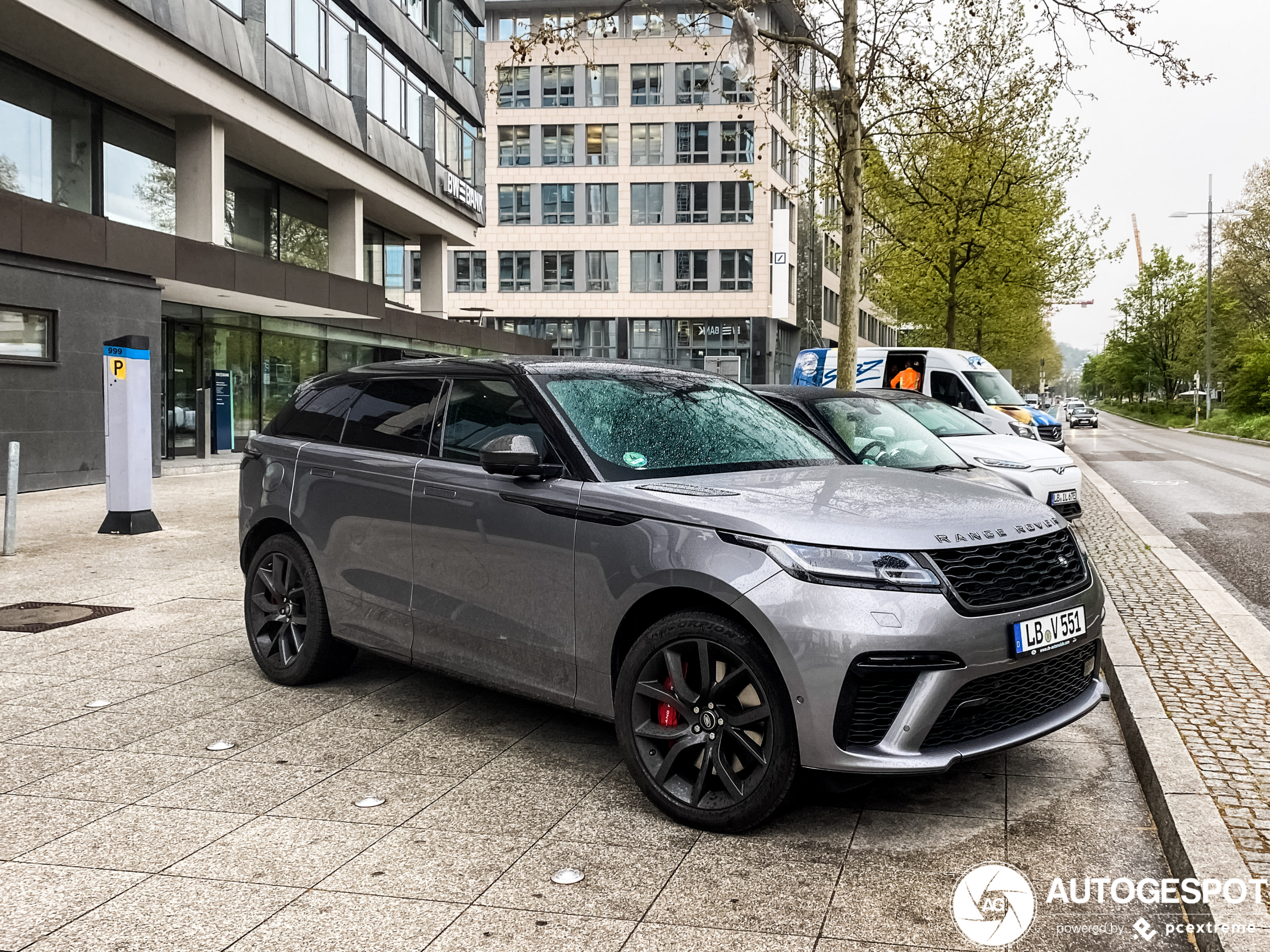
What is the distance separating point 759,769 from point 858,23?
39.9 ft

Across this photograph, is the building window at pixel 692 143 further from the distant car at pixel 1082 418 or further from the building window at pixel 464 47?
the distant car at pixel 1082 418

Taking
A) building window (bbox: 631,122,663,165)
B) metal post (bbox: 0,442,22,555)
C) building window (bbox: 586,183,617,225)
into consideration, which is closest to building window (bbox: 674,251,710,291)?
building window (bbox: 586,183,617,225)

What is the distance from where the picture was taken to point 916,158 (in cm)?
2902

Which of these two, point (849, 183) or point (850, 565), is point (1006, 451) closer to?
point (849, 183)

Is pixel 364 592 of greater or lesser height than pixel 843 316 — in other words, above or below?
below

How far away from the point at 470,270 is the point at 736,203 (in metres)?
14.6

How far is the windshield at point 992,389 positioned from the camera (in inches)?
804

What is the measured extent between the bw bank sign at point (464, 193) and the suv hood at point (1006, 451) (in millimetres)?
26001

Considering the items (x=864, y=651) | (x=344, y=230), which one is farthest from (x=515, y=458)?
(x=344, y=230)

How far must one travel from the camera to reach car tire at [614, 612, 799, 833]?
12.2 feet

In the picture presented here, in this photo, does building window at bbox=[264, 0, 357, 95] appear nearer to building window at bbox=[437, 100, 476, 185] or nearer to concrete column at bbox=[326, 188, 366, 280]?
→ concrete column at bbox=[326, 188, 366, 280]

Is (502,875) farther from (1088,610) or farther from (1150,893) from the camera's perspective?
(1088,610)

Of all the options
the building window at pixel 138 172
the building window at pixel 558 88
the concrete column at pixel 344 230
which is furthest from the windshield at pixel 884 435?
the building window at pixel 558 88

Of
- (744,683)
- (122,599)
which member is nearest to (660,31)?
(122,599)
